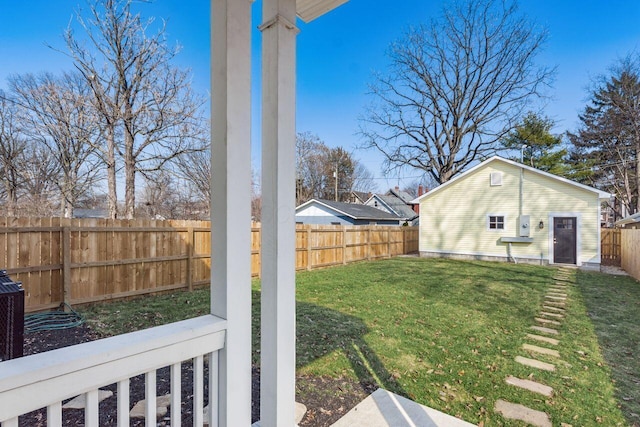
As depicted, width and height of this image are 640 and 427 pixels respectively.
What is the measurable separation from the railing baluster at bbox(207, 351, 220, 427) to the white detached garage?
1307 cm

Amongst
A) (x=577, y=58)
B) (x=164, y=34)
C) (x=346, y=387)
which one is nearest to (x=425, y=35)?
(x=577, y=58)

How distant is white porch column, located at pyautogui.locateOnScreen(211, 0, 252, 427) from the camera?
4.20 ft

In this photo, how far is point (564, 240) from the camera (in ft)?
36.8

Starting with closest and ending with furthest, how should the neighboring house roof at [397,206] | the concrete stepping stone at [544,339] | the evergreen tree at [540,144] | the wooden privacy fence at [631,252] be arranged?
the concrete stepping stone at [544,339], the wooden privacy fence at [631,252], the evergreen tree at [540,144], the neighboring house roof at [397,206]

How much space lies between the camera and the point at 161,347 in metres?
1.10

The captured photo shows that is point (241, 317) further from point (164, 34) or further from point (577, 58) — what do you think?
point (577, 58)

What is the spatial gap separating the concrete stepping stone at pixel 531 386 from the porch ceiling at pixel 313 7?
3.23 meters

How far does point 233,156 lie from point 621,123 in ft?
77.2

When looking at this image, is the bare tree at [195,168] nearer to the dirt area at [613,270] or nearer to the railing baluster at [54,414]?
the railing baluster at [54,414]

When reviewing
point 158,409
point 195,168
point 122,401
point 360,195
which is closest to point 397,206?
point 360,195

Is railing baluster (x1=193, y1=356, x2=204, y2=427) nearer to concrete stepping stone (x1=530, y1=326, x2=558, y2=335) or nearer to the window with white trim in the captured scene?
concrete stepping stone (x1=530, y1=326, x2=558, y2=335)

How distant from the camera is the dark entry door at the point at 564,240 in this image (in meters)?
11.0

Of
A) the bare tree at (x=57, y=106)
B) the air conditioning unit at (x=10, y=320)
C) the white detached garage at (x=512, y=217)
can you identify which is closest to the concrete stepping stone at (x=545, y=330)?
the air conditioning unit at (x=10, y=320)

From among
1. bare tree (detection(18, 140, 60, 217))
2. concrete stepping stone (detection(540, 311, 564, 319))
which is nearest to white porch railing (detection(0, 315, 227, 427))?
concrete stepping stone (detection(540, 311, 564, 319))
